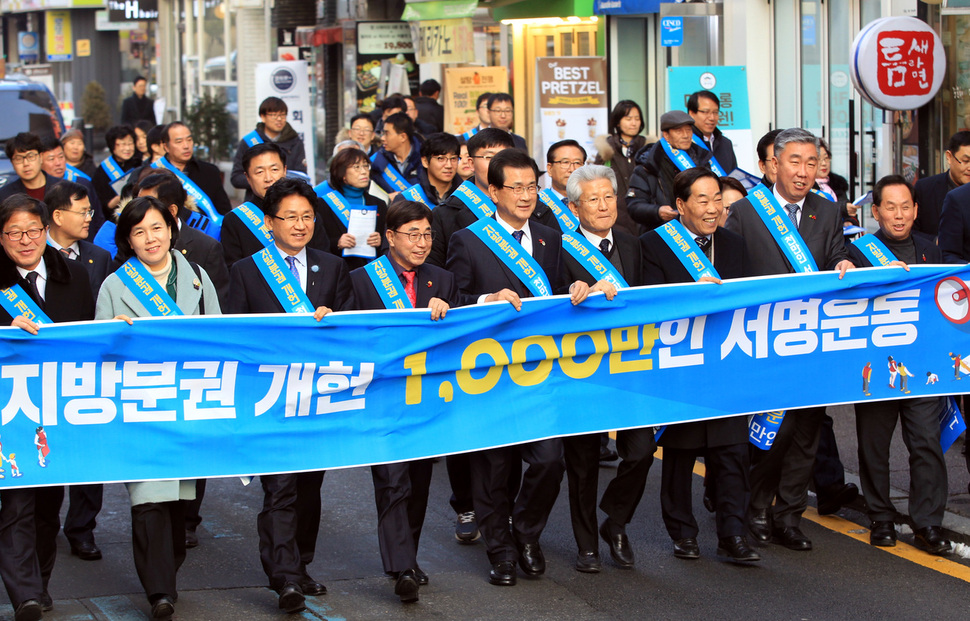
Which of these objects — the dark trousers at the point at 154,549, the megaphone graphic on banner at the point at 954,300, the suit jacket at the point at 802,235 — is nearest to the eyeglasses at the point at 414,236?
the dark trousers at the point at 154,549

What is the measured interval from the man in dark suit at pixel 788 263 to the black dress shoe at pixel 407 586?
1801 millimetres

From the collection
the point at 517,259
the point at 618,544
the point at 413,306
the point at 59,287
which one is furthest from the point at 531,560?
the point at 59,287

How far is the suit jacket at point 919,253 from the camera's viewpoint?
21.7ft

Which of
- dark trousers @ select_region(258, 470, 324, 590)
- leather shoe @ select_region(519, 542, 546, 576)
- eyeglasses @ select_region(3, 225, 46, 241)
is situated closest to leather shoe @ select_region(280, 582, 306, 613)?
dark trousers @ select_region(258, 470, 324, 590)

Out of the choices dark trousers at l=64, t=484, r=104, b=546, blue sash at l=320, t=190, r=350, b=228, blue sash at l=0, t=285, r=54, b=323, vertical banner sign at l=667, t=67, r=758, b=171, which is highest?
vertical banner sign at l=667, t=67, r=758, b=171

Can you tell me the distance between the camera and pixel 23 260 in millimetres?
5660

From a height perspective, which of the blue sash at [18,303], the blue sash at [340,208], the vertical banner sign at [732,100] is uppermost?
the vertical banner sign at [732,100]

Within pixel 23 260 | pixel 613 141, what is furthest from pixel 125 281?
pixel 613 141

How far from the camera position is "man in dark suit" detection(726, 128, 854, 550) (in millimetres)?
6543

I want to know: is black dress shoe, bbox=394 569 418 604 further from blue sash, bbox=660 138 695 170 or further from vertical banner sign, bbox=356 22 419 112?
vertical banner sign, bbox=356 22 419 112

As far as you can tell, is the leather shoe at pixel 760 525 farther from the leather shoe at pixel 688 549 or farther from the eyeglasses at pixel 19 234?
the eyeglasses at pixel 19 234

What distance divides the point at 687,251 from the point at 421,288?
1.27m

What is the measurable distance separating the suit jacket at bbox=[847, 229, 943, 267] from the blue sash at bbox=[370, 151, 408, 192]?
4.10 meters

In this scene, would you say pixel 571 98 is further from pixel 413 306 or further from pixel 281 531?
pixel 281 531
